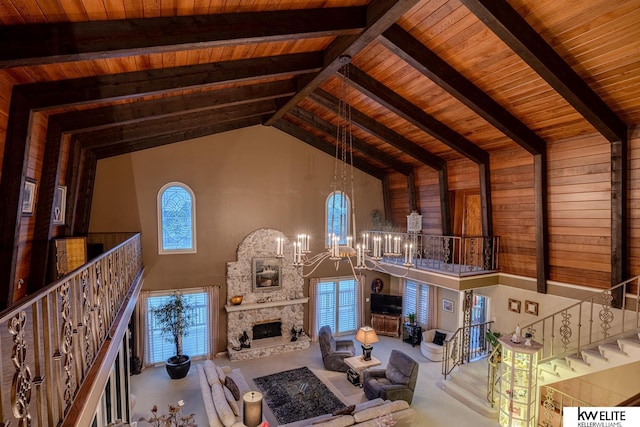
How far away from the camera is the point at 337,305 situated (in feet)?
36.2

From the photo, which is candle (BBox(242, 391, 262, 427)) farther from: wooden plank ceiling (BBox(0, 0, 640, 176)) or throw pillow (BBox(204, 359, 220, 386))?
wooden plank ceiling (BBox(0, 0, 640, 176))

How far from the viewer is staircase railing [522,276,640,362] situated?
5.96 m

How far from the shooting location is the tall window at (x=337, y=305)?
10.8 metres

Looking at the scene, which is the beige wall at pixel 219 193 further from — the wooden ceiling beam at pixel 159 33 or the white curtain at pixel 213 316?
the wooden ceiling beam at pixel 159 33

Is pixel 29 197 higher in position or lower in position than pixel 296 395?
higher

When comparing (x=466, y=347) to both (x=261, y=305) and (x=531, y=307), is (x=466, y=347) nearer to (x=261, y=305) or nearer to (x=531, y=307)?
(x=531, y=307)

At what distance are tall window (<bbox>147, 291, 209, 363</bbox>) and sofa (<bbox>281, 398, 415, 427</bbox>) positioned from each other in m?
4.68

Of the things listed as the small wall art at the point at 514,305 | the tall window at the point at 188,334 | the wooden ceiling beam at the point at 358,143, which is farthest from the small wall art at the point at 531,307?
the tall window at the point at 188,334

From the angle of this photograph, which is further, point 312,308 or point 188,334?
point 312,308

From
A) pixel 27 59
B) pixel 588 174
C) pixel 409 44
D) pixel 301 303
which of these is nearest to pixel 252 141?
pixel 301 303

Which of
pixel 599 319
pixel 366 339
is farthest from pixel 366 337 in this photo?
pixel 599 319

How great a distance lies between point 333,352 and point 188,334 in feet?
12.9

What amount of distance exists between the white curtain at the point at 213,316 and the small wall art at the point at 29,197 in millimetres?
5094

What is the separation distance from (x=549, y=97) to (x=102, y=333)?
7.20 meters
